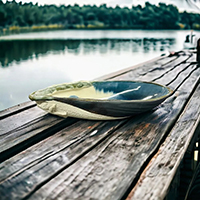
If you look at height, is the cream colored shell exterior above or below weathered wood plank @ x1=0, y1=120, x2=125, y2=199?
above

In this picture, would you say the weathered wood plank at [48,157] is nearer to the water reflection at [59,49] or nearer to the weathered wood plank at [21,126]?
the weathered wood plank at [21,126]

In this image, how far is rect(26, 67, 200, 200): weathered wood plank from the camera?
80 cm

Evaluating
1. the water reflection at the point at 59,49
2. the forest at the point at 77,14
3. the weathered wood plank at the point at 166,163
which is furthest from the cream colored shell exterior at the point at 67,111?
the forest at the point at 77,14

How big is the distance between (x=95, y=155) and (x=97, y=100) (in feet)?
1.12

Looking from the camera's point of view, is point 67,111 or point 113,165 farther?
point 67,111

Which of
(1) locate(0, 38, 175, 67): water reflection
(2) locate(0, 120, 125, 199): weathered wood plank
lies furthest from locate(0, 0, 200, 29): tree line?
(2) locate(0, 120, 125, 199): weathered wood plank

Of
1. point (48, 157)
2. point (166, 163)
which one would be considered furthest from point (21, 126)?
point (166, 163)

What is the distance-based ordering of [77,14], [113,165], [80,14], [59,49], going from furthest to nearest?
[80,14] → [77,14] → [59,49] → [113,165]

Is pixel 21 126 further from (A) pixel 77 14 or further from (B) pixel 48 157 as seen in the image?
(A) pixel 77 14

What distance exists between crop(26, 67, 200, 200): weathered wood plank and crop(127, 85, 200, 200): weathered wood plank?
0.09ft

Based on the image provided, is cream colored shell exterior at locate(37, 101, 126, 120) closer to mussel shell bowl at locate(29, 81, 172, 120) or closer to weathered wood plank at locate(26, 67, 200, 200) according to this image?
mussel shell bowl at locate(29, 81, 172, 120)

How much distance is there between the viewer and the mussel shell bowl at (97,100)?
51.4 inches

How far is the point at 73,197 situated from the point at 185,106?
3.70ft

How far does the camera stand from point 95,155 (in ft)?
3.34
